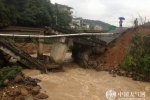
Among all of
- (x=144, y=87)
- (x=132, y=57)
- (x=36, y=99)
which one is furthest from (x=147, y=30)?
(x=36, y=99)

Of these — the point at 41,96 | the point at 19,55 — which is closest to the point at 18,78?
the point at 41,96

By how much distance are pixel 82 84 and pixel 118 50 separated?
581 cm

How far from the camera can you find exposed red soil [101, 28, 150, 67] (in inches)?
694

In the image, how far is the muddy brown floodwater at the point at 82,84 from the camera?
11.6 m

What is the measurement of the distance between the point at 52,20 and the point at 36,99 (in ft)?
83.0

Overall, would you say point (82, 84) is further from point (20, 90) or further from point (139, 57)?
point (20, 90)

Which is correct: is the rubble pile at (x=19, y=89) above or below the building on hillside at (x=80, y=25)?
below

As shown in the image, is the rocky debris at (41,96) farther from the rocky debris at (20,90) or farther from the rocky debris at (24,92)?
the rocky debris at (24,92)

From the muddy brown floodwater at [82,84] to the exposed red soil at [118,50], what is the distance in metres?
1.32

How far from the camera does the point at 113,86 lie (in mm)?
13758

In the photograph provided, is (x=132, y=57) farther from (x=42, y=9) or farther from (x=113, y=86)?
(x=42, y=9)

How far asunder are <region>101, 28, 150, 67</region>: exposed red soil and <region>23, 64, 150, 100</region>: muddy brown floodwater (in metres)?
1.32

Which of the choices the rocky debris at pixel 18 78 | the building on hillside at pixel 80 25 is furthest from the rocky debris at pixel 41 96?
the building on hillside at pixel 80 25

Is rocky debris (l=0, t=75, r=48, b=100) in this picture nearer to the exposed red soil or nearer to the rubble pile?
the rubble pile
